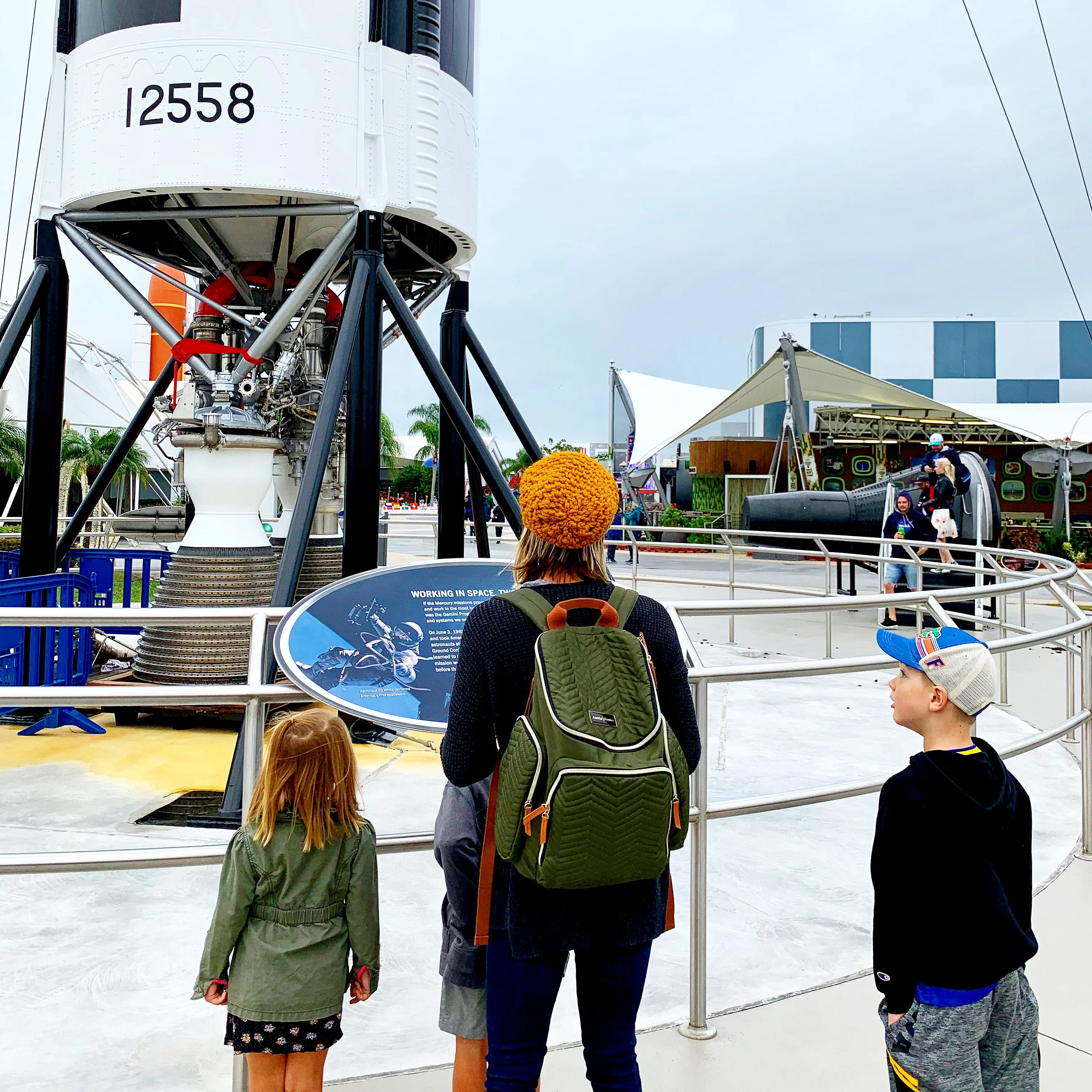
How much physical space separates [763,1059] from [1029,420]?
81.4 feet

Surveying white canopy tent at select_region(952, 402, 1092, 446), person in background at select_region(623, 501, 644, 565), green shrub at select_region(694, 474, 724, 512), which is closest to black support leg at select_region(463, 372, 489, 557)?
person in background at select_region(623, 501, 644, 565)

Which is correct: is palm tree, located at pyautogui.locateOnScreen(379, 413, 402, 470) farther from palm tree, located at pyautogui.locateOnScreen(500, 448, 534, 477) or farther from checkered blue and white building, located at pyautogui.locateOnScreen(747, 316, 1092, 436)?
checkered blue and white building, located at pyautogui.locateOnScreen(747, 316, 1092, 436)

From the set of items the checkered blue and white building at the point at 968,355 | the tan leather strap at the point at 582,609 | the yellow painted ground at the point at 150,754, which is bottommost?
the yellow painted ground at the point at 150,754

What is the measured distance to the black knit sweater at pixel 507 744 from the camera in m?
1.73

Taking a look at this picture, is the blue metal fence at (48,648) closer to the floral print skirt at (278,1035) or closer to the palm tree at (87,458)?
the floral print skirt at (278,1035)

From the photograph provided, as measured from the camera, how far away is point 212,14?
578cm

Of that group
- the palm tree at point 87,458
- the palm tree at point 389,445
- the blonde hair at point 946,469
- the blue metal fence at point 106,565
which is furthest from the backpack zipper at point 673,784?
the palm tree at point 389,445

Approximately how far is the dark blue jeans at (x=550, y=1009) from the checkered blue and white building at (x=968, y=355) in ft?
124

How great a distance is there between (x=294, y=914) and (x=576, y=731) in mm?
812

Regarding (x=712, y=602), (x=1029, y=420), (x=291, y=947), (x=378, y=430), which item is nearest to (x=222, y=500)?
(x=378, y=430)

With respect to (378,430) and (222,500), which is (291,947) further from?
(222,500)

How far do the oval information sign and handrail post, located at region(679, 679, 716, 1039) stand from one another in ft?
2.34

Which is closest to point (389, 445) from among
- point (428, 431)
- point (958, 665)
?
point (428, 431)

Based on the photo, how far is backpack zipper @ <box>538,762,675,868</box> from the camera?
1.58 meters
